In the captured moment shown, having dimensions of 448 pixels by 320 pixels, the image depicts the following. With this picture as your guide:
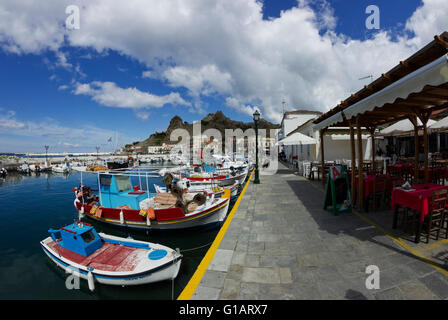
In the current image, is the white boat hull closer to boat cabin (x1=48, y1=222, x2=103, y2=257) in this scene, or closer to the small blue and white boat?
the small blue and white boat

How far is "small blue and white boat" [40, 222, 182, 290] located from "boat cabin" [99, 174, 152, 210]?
232cm

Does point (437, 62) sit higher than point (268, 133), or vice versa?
point (268, 133)

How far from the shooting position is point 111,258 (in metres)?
5.20

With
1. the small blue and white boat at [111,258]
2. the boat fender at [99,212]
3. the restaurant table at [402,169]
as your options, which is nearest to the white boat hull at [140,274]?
the small blue and white boat at [111,258]

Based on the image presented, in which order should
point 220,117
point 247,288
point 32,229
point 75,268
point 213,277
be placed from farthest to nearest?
point 220,117 → point 32,229 → point 75,268 → point 213,277 → point 247,288

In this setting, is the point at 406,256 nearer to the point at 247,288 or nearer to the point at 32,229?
the point at 247,288

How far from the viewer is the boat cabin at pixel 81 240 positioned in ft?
17.7

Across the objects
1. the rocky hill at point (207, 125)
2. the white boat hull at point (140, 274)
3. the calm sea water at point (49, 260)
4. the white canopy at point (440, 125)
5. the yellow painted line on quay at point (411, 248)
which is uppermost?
the rocky hill at point (207, 125)

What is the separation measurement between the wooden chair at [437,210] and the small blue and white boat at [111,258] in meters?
5.28

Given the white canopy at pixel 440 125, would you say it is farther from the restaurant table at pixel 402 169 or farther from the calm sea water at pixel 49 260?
the calm sea water at pixel 49 260

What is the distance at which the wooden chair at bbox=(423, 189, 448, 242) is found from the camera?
11.4 ft
